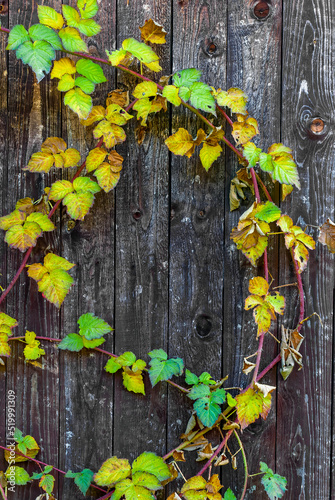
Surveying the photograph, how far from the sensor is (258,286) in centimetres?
131

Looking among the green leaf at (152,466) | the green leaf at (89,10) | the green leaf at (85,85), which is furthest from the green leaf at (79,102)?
the green leaf at (152,466)

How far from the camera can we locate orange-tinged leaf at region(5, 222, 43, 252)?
133 cm

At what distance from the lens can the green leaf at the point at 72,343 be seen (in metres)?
1.42

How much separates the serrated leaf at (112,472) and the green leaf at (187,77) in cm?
129

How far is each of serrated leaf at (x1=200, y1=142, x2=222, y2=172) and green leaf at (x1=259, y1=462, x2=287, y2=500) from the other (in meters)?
1.05

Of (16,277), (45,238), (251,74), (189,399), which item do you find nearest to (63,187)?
(45,238)

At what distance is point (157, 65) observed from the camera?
132 centimetres

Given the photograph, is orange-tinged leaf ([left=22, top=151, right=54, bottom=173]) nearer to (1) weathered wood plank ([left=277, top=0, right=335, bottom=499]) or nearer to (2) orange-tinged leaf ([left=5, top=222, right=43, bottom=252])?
(2) orange-tinged leaf ([left=5, top=222, right=43, bottom=252])

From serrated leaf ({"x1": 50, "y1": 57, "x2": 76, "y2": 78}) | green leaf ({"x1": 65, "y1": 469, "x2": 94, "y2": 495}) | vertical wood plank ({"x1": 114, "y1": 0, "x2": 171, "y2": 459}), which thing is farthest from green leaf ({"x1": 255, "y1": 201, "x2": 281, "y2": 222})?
green leaf ({"x1": 65, "y1": 469, "x2": 94, "y2": 495})

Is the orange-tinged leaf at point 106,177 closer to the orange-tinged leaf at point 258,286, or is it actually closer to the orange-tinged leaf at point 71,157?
the orange-tinged leaf at point 71,157

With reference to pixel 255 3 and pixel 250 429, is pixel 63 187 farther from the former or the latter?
pixel 250 429

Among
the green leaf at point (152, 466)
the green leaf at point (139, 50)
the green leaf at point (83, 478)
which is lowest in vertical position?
the green leaf at point (83, 478)

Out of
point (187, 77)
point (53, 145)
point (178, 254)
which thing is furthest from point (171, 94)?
point (178, 254)

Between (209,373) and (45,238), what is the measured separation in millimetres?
793
